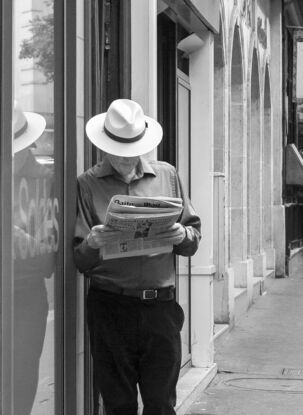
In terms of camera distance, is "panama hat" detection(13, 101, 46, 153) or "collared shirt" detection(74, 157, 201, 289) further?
"collared shirt" detection(74, 157, 201, 289)

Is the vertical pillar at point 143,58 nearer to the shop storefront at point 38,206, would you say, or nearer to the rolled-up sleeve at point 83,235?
the shop storefront at point 38,206

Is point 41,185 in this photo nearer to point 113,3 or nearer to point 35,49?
point 35,49

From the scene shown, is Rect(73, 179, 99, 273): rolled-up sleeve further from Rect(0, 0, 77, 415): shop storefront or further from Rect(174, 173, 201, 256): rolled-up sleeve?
Rect(174, 173, 201, 256): rolled-up sleeve

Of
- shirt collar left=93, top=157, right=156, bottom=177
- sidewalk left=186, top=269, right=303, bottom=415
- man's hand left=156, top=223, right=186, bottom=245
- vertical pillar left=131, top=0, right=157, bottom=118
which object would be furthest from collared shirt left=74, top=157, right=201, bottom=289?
sidewalk left=186, top=269, right=303, bottom=415

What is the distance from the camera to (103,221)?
14.2ft

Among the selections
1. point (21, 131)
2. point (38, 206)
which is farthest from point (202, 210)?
A: point (21, 131)

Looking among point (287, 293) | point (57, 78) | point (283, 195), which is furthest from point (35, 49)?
point (283, 195)

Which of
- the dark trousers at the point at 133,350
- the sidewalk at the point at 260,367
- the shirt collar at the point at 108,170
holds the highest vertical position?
the shirt collar at the point at 108,170

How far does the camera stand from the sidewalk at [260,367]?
6941 millimetres

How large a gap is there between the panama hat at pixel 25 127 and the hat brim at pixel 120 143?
10.4 inches

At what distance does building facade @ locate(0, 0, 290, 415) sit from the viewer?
3.83 metres

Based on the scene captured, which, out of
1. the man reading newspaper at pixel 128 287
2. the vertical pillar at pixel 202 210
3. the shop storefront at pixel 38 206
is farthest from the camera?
the vertical pillar at pixel 202 210

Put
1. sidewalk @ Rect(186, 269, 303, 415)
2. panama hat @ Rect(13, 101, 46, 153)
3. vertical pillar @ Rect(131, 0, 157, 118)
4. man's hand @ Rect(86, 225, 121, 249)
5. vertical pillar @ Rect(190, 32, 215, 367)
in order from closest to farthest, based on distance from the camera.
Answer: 1. panama hat @ Rect(13, 101, 46, 153)
2. man's hand @ Rect(86, 225, 121, 249)
3. vertical pillar @ Rect(131, 0, 157, 118)
4. sidewalk @ Rect(186, 269, 303, 415)
5. vertical pillar @ Rect(190, 32, 215, 367)

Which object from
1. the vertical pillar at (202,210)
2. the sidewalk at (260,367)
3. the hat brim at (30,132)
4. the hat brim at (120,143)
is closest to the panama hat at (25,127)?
the hat brim at (30,132)
